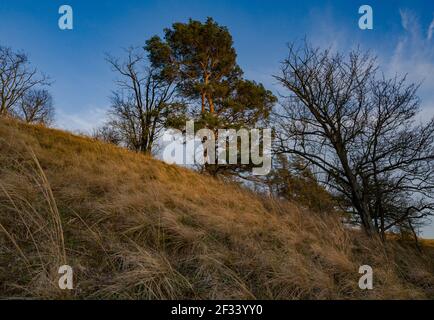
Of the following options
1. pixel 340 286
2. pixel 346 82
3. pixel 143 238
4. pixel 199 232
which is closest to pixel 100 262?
pixel 143 238

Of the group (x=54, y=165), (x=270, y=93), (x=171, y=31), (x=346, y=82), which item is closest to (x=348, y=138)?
(x=346, y=82)

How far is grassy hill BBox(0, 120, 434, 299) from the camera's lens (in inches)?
94.2

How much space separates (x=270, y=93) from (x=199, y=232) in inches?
507

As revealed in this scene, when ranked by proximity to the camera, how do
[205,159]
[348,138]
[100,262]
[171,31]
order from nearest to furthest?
[100,262]
[348,138]
[205,159]
[171,31]

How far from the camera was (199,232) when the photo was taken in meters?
3.72

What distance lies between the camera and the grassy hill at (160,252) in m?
2.39

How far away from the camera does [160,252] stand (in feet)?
10.1

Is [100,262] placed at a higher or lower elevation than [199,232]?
lower

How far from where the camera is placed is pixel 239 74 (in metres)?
15.5

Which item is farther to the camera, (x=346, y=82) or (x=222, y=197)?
(x=346, y=82)

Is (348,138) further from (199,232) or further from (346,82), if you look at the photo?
(199,232)
